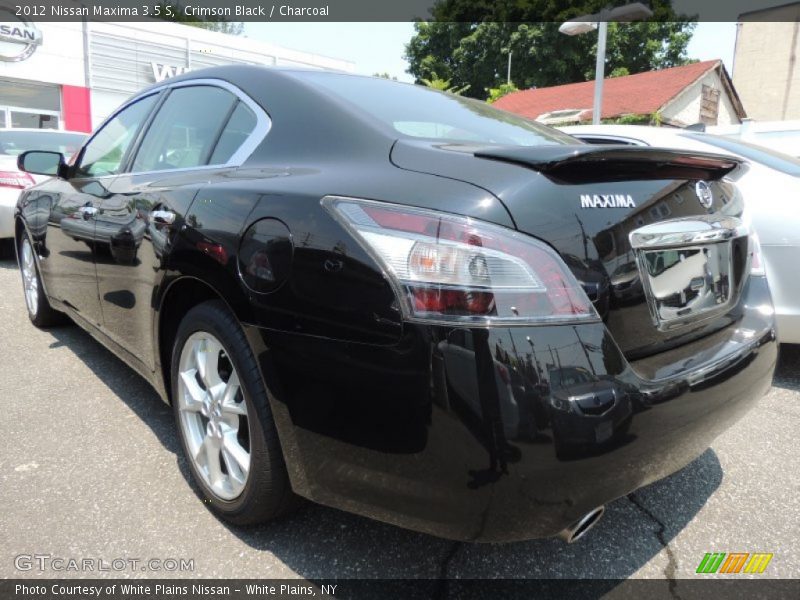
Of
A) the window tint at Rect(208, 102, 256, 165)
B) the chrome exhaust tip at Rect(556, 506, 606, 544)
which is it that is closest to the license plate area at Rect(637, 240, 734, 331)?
the chrome exhaust tip at Rect(556, 506, 606, 544)

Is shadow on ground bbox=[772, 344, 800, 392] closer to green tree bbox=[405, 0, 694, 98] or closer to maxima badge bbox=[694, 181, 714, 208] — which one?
maxima badge bbox=[694, 181, 714, 208]

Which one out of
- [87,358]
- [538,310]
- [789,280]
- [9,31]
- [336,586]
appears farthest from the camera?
[9,31]

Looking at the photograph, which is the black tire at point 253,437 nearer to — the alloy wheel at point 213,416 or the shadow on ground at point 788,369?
the alloy wheel at point 213,416

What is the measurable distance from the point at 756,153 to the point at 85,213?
377 cm

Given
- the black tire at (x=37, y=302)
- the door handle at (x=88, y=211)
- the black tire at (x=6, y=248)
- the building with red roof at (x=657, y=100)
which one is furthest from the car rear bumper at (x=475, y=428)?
the building with red roof at (x=657, y=100)

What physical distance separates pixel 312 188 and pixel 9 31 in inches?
813

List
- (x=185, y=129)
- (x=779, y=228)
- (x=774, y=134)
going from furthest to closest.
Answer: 1. (x=774, y=134)
2. (x=779, y=228)
3. (x=185, y=129)

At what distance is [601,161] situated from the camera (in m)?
1.53

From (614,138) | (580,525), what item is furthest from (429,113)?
(614,138)

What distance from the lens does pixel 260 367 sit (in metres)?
1.69

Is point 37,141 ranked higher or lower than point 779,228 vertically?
higher

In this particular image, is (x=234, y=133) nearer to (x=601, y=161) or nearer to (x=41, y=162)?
(x=601, y=161)

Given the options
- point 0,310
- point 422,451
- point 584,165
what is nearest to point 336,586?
point 422,451

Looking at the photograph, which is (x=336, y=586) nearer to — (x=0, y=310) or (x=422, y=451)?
(x=422, y=451)
